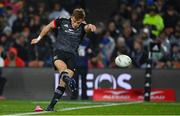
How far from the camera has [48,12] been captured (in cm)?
2880

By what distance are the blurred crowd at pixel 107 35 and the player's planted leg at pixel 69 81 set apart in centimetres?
678

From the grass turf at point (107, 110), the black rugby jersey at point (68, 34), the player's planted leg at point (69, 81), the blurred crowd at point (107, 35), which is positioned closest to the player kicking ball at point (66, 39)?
the black rugby jersey at point (68, 34)

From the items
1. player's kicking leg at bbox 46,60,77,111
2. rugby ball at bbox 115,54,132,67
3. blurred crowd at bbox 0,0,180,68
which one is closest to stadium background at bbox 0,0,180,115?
blurred crowd at bbox 0,0,180,68

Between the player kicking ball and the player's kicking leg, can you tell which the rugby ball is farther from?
the player's kicking leg

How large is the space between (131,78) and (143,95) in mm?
834

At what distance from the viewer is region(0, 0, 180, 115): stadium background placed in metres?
A: 24.0

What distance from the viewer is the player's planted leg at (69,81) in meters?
16.3

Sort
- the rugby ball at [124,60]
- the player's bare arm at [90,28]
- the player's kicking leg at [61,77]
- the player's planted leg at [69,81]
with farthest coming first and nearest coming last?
the rugby ball at [124,60]
the player's bare arm at [90,28]
the player's kicking leg at [61,77]
the player's planted leg at [69,81]

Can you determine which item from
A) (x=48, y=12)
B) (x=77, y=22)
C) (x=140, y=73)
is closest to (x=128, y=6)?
(x=48, y=12)

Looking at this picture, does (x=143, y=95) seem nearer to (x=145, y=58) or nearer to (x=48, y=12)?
(x=145, y=58)

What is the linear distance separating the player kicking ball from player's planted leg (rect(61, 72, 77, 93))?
327 millimetres

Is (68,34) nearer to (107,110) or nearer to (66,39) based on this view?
(66,39)

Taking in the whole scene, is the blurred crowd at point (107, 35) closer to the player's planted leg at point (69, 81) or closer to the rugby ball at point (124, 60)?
the rugby ball at point (124, 60)

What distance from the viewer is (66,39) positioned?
17.3 metres
